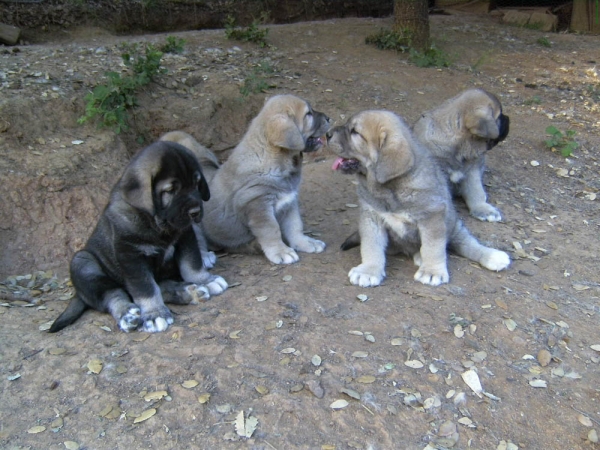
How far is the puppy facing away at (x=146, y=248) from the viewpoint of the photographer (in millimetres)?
4289

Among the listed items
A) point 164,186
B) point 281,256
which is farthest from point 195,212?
point 281,256

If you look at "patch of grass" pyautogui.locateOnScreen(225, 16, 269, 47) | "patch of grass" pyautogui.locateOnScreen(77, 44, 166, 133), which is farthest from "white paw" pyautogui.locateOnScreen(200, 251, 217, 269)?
"patch of grass" pyautogui.locateOnScreen(225, 16, 269, 47)

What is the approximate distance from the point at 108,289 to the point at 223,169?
1788 mm

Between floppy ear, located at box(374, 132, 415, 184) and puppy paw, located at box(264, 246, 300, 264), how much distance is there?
1.17 m

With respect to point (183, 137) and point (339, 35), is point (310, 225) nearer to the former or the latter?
point (183, 137)

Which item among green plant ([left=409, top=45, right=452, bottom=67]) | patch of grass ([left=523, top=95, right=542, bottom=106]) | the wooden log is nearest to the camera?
patch of grass ([left=523, top=95, right=542, bottom=106])

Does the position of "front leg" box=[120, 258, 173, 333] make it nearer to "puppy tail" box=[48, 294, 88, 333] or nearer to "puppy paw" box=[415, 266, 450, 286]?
"puppy tail" box=[48, 294, 88, 333]

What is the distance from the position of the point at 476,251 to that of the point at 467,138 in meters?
1.44

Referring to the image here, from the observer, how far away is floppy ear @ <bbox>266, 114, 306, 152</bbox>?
5379 mm

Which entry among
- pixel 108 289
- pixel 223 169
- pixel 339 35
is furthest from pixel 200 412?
pixel 339 35

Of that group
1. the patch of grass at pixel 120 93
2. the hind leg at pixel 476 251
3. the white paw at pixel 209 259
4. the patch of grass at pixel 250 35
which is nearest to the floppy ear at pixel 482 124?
the hind leg at pixel 476 251

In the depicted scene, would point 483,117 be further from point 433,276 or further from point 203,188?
point 203,188

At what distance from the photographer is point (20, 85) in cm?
733

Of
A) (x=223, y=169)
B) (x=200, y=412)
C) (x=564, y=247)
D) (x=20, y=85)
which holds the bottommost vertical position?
(x=564, y=247)
